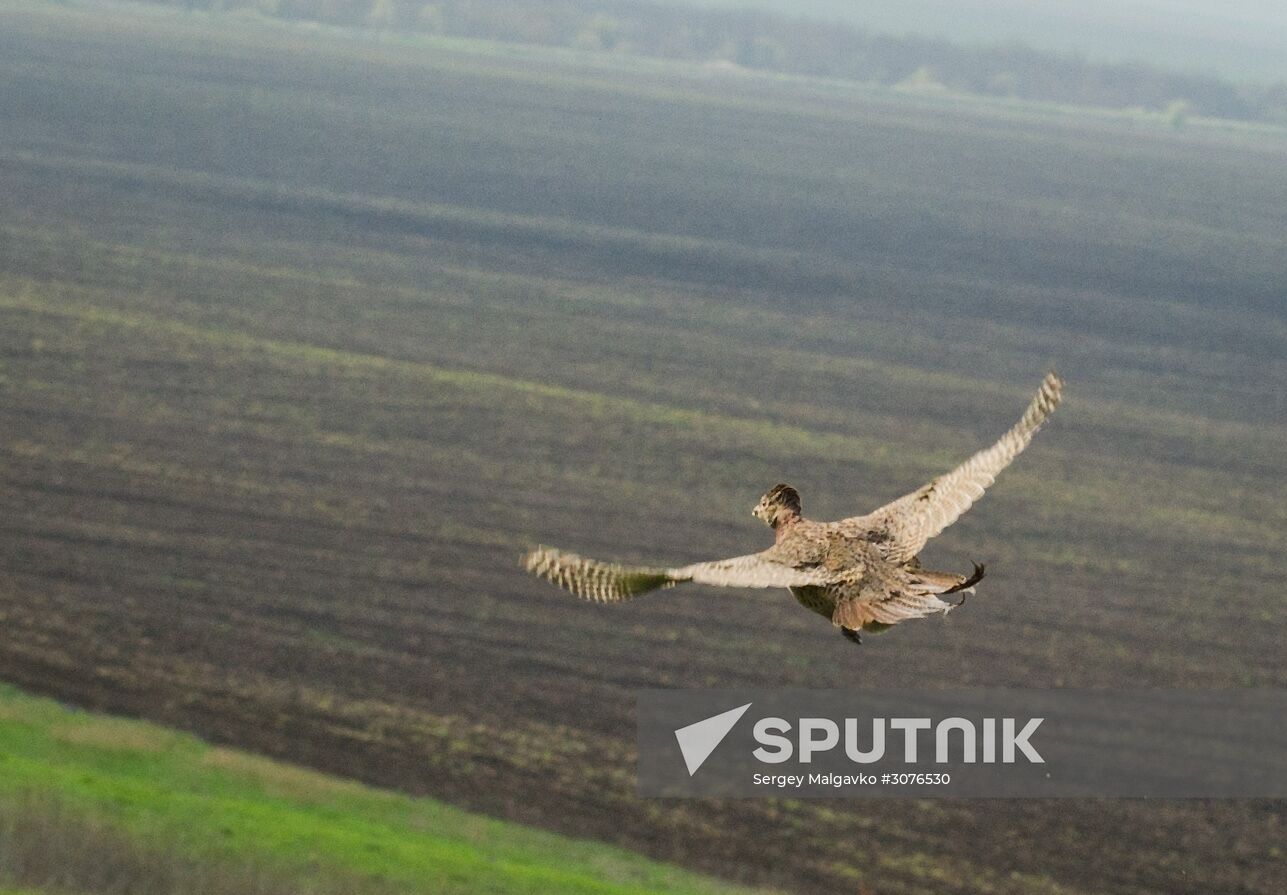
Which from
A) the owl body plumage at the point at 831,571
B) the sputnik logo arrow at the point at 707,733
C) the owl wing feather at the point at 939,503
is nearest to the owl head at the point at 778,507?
the owl body plumage at the point at 831,571

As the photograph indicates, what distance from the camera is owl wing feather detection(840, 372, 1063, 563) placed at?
5867mm

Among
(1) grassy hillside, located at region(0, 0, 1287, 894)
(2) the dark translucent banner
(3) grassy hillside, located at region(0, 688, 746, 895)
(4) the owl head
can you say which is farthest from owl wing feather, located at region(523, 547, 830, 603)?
(2) the dark translucent banner

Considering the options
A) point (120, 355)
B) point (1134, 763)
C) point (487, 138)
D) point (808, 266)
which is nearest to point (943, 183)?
point (487, 138)

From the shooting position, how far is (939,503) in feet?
21.0

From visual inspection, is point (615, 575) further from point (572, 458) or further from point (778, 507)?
point (572, 458)

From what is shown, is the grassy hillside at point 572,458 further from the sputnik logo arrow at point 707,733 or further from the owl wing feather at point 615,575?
the owl wing feather at point 615,575

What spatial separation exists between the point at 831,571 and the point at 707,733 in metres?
17.4

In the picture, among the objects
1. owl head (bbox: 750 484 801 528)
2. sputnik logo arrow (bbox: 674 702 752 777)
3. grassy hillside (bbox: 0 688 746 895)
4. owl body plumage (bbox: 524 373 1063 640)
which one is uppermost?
owl head (bbox: 750 484 801 528)

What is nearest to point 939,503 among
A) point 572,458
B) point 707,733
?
point 707,733

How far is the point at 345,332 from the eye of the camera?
41.0 metres

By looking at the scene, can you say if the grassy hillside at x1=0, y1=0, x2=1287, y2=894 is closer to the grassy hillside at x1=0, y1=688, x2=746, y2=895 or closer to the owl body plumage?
the grassy hillside at x1=0, y1=688, x2=746, y2=895

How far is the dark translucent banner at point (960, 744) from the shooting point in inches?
836

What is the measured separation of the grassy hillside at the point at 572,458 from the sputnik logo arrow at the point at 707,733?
1.70 ft

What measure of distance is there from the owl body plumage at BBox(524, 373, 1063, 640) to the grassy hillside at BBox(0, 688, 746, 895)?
38.9 ft
